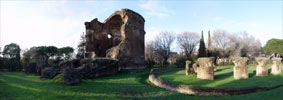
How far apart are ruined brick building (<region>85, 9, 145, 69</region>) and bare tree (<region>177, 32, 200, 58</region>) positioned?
21.0 meters

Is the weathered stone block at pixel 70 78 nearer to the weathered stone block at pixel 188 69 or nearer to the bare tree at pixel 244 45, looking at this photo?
the weathered stone block at pixel 188 69

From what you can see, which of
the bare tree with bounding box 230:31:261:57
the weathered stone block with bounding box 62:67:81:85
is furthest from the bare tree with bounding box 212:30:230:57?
the weathered stone block with bounding box 62:67:81:85

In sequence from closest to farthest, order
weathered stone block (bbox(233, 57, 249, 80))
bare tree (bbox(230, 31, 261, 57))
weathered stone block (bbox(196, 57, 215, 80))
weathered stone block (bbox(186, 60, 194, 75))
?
weathered stone block (bbox(233, 57, 249, 80)), weathered stone block (bbox(196, 57, 215, 80)), weathered stone block (bbox(186, 60, 194, 75)), bare tree (bbox(230, 31, 261, 57))

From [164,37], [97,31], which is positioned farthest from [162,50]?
[97,31]

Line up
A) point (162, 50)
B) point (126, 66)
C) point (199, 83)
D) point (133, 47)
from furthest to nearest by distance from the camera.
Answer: point (162, 50) < point (133, 47) < point (126, 66) < point (199, 83)

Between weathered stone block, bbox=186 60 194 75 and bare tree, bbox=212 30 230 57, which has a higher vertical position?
bare tree, bbox=212 30 230 57

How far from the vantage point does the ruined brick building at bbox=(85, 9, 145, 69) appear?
21406 mm

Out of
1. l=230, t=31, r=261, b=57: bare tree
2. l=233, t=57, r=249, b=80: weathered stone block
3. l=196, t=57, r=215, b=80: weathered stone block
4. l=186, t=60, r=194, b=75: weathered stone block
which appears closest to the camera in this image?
l=233, t=57, r=249, b=80: weathered stone block

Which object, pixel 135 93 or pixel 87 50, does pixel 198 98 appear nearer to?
pixel 135 93

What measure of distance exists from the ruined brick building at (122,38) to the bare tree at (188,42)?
68.8 feet

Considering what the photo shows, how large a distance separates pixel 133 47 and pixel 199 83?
13.8 metres

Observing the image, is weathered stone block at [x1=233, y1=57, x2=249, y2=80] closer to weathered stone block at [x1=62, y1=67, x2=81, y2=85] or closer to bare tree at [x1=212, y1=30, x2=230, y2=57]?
weathered stone block at [x1=62, y1=67, x2=81, y2=85]

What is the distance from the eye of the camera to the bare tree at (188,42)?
42.8 metres

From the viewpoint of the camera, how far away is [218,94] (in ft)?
26.5
